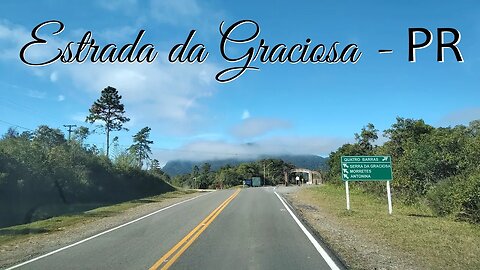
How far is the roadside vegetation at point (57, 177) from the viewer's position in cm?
2962

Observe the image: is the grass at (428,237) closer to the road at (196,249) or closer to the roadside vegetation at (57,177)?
the road at (196,249)

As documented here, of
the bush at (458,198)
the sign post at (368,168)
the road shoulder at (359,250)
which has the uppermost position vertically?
the sign post at (368,168)

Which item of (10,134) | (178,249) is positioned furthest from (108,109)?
(178,249)

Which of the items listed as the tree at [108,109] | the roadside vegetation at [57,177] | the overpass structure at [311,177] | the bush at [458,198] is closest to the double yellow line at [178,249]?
the bush at [458,198]

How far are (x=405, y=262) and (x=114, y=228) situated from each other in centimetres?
1084

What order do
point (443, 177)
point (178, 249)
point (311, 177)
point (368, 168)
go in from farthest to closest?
point (311, 177) < point (443, 177) < point (368, 168) < point (178, 249)

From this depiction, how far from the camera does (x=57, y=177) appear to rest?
3725 centimetres

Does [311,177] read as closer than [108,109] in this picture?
No

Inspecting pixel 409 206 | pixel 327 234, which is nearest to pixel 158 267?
pixel 327 234

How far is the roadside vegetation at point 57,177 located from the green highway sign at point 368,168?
1803 centimetres

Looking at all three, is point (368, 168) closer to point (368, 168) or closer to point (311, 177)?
point (368, 168)

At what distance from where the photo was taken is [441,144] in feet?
84.9

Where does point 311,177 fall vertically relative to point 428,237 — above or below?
above

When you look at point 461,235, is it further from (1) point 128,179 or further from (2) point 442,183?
(1) point 128,179
